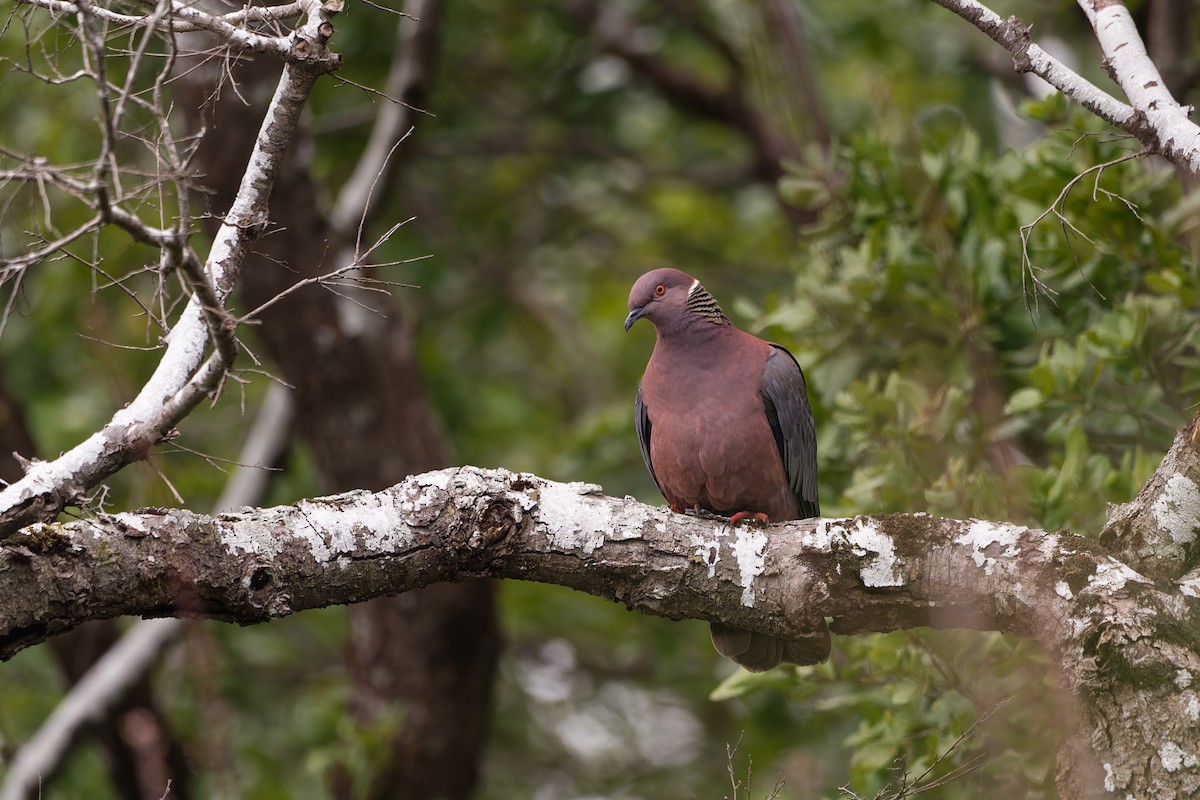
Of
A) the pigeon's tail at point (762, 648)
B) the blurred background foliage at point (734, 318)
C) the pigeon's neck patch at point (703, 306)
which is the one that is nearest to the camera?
the pigeon's tail at point (762, 648)

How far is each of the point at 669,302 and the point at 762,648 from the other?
1.61 metres

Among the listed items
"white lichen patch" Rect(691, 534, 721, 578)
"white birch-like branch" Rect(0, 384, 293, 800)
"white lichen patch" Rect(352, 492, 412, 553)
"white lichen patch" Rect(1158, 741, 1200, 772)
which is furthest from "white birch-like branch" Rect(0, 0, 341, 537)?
"white birch-like branch" Rect(0, 384, 293, 800)

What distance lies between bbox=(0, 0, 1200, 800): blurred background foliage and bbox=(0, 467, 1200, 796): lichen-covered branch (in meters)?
0.39

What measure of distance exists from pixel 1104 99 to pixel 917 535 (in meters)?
1.33

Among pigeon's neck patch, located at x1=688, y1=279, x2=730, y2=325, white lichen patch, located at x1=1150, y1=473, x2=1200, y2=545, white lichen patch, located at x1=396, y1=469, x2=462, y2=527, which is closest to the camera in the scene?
white lichen patch, located at x1=1150, y1=473, x2=1200, y2=545

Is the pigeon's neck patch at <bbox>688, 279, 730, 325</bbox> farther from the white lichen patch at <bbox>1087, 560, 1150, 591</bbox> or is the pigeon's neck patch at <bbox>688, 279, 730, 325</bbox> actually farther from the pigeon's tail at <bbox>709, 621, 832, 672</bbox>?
the white lichen patch at <bbox>1087, 560, 1150, 591</bbox>

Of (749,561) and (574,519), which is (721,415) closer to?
(749,561)

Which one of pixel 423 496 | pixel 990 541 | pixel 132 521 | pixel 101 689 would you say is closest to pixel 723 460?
pixel 990 541

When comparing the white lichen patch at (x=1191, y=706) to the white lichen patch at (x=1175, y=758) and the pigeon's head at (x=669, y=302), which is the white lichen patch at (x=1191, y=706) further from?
the pigeon's head at (x=669, y=302)

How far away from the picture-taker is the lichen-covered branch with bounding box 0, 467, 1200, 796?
119 inches

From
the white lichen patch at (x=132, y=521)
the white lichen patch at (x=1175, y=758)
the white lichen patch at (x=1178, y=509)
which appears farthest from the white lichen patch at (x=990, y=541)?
the white lichen patch at (x=132, y=521)

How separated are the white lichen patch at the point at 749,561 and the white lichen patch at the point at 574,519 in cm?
32

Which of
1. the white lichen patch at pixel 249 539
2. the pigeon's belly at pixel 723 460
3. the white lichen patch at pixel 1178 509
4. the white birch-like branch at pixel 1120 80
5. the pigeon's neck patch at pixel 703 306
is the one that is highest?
the pigeon's neck patch at pixel 703 306

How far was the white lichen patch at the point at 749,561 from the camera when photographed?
11.9 ft
